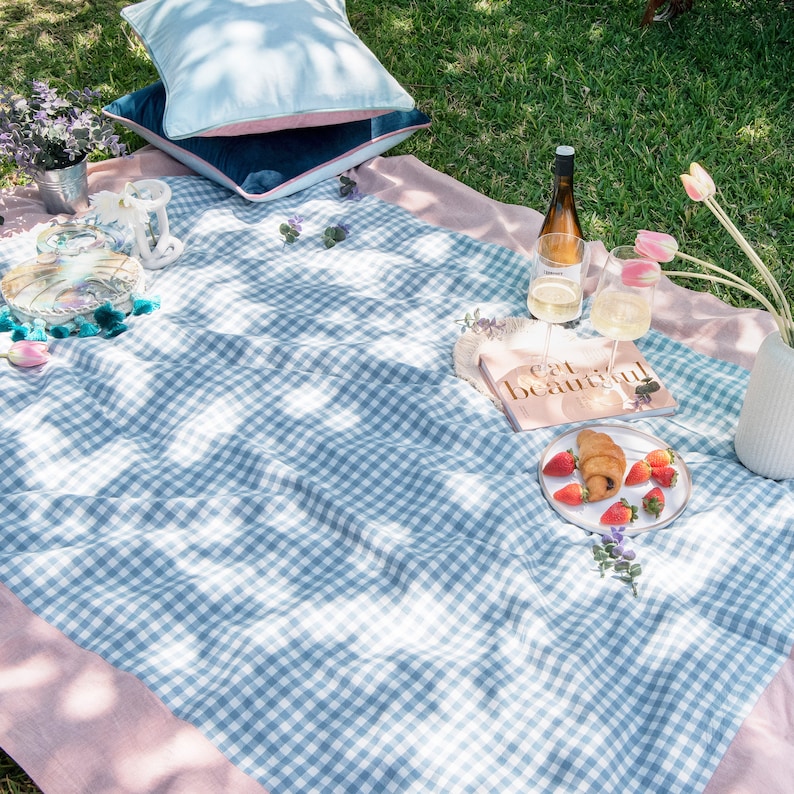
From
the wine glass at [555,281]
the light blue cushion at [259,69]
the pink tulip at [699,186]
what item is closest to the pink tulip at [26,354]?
the light blue cushion at [259,69]

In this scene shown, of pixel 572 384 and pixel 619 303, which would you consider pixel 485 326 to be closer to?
pixel 572 384

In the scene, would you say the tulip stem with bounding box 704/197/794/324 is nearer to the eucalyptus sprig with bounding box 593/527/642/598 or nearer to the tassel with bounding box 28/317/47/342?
the eucalyptus sprig with bounding box 593/527/642/598

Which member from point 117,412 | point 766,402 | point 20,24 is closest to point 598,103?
point 766,402

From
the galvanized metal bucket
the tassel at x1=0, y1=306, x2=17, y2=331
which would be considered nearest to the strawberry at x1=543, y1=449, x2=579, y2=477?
the tassel at x1=0, y1=306, x2=17, y2=331

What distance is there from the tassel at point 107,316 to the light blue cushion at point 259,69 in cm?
72

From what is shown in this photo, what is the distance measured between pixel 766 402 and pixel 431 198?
151 cm

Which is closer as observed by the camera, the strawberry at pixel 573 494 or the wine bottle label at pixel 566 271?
the strawberry at pixel 573 494

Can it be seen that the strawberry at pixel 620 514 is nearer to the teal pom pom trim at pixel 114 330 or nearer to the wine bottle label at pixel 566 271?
the wine bottle label at pixel 566 271

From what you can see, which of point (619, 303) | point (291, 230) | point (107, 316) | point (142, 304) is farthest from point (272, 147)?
point (619, 303)

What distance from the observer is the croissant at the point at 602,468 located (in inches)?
79.4

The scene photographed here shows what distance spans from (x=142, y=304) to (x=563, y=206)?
4.06ft

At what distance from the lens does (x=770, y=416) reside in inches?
79.7

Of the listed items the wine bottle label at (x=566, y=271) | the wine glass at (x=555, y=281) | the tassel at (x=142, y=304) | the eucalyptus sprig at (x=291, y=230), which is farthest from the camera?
the eucalyptus sprig at (x=291, y=230)

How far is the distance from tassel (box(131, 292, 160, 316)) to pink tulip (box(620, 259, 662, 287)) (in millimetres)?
1374
